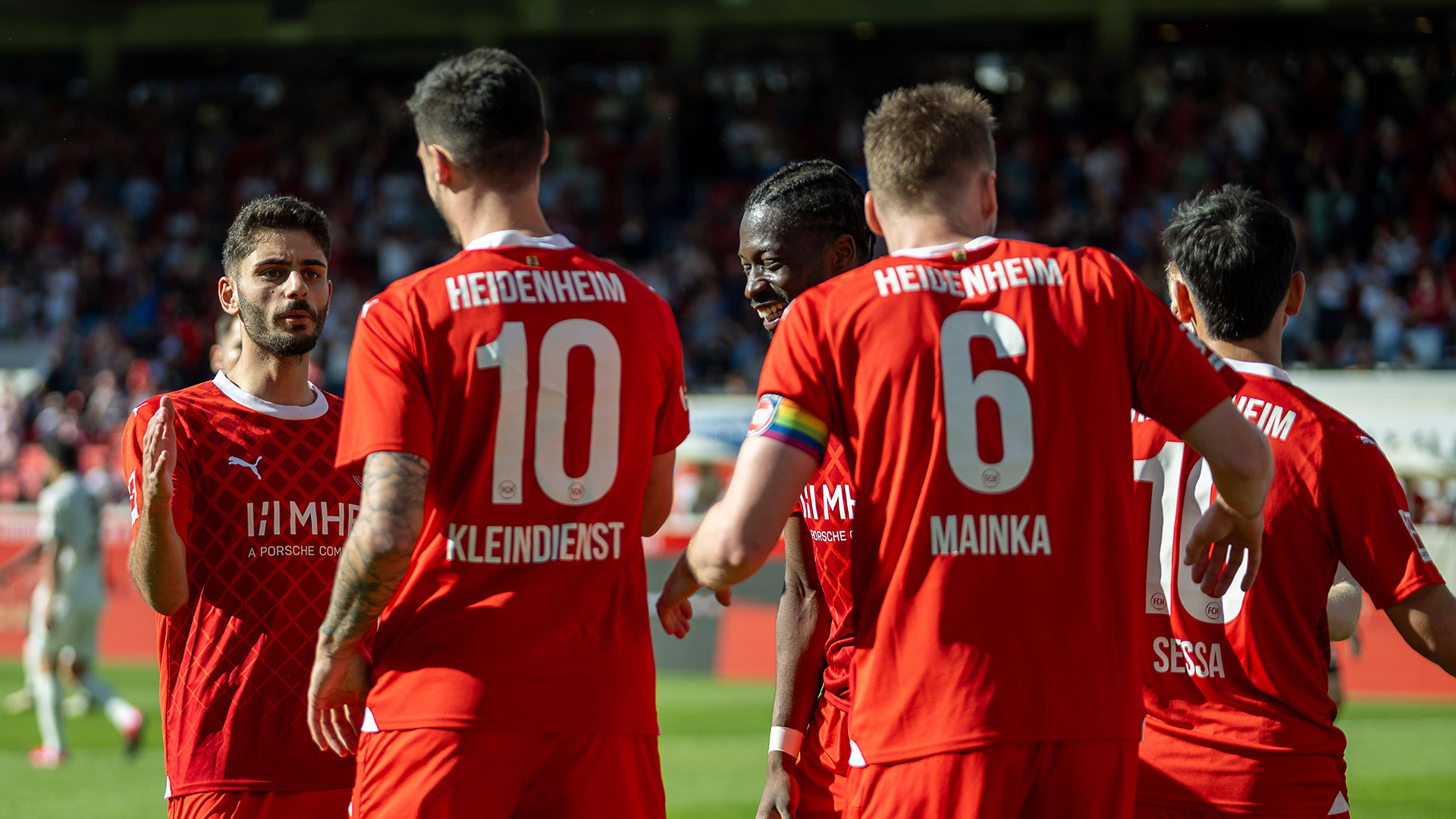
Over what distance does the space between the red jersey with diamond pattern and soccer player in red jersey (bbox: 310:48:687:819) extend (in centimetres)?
62

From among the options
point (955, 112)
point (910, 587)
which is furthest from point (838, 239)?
point (910, 587)

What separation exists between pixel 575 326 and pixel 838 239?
1.30 metres

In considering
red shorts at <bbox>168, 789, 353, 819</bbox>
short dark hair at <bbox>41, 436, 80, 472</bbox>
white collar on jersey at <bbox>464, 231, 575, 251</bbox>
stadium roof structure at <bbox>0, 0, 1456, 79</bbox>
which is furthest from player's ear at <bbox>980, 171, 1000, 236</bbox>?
stadium roof structure at <bbox>0, 0, 1456, 79</bbox>

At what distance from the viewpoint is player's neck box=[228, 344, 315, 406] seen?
4.29m

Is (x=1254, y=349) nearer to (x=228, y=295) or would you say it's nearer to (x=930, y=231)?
(x=930, y=231)

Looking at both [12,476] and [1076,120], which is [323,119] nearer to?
[12,476]

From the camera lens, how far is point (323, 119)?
94.1 ft

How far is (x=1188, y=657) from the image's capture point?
3381 millimetres

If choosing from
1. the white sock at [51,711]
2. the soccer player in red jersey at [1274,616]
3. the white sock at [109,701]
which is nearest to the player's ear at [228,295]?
the soccer player in red jersey at [1274,616]

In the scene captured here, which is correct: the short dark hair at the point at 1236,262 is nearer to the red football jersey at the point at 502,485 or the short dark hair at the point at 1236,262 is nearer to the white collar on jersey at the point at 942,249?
the white collar on jersey at the point at 942,249

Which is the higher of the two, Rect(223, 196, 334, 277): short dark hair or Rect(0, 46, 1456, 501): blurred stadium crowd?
Rect(0, 46, 1456, 501): blurred stadium crowd

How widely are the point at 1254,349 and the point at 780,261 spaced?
132 centimetres

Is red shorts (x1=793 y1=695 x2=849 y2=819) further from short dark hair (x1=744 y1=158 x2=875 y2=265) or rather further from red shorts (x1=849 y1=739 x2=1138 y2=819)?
short dark hair (x1=744 y1=158 x2=875 y2=265)

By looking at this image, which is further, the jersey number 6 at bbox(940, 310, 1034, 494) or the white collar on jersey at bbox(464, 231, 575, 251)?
the white collar on jersey at bbox(464, 231, 575, 251)
